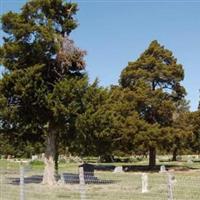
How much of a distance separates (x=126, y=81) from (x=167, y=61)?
16.6 ft

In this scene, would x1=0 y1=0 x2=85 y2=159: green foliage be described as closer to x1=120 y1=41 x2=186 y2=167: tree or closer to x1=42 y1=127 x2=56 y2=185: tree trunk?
x1=42 y1=127 x2=56 y2=185: tree trunk

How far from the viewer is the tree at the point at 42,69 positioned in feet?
104

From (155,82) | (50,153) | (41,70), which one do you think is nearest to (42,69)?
(41,70)

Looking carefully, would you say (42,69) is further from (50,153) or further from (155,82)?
(155,82)

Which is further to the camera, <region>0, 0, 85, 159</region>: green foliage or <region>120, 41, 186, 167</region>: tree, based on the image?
<region>120, 41, 186, 167</region>: tree

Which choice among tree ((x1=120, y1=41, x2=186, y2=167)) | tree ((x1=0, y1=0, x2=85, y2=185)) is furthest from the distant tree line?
tree ((x1=120, y1=41, x2=186, y2=167))

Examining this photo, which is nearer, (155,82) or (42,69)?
(42,69)

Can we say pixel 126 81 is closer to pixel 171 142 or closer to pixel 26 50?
pixel 171 142

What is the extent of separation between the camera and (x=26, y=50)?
32719mm

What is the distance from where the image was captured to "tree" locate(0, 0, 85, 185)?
1248 inches

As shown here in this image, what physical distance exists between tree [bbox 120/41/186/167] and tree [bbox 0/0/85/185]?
22771 millimetres

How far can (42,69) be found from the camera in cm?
3269

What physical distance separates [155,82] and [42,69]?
28392 mm

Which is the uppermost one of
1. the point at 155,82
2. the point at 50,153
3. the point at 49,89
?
the point at 155,82
